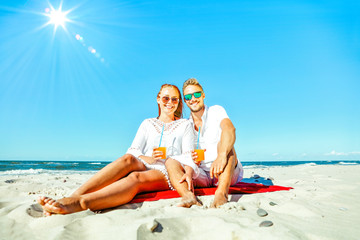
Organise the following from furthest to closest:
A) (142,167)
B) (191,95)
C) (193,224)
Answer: (191,95)
(142,167)
(193,224)

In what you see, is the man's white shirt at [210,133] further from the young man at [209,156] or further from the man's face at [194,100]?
the man's face at [194,100]

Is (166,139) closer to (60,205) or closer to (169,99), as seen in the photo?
(169,99)

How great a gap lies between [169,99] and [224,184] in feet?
5.35

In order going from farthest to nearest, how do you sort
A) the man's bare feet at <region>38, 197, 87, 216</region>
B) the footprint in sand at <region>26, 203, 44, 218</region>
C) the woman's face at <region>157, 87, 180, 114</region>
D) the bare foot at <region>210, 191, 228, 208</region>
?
the woman's face at <region>157, 87, 180, 114</region>, the bare foot at <region>210, 191, 228, 208</region>, the footprint in sand at <region>26, 203, 44, 218</region>, the man's bare feet at <region>38, 197, 87, 216</region>

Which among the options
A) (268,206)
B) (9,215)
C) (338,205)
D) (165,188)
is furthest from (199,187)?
(9,215)

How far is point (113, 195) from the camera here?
2156 mm

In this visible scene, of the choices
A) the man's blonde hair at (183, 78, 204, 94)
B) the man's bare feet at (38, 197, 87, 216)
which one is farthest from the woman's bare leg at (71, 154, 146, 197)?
the man's blonde hair at (183, 78, 204, 94)

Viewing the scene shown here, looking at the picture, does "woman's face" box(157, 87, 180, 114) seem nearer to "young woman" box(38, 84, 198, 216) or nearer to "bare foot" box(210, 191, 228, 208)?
"young woman" box(38, 84, 198, 216)

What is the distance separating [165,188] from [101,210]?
994 millimetres

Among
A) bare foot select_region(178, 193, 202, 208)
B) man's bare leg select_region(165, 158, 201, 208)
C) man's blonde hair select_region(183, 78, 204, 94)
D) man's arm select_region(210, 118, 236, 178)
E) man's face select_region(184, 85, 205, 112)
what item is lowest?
bare foot select_region(178, 193, 202, 208)

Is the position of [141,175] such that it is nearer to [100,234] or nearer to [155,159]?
[155,159]

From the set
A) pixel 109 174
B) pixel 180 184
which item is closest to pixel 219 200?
pixel 180 184

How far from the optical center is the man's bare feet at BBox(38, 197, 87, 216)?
1800 mm

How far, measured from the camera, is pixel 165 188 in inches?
116
